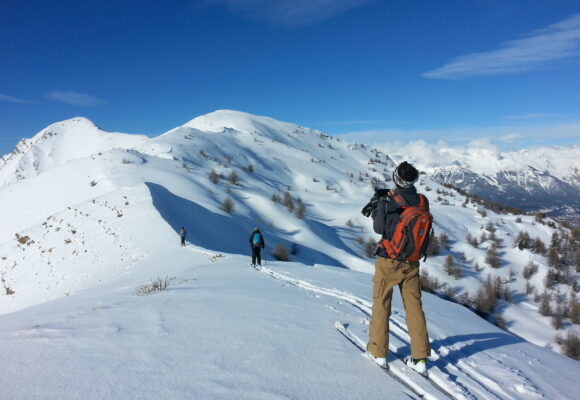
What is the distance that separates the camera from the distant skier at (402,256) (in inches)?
140

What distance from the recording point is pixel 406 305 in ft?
12.3

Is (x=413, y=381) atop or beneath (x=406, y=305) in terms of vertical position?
beneath

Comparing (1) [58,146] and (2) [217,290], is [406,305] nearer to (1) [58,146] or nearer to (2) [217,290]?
(2) [217,290]

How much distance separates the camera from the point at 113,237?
16.4 meters

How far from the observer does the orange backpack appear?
3.54m

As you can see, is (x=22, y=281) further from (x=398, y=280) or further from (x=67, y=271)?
(x=398, y=280)

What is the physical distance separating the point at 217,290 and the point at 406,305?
368 cm

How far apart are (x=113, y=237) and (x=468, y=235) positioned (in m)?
28.2

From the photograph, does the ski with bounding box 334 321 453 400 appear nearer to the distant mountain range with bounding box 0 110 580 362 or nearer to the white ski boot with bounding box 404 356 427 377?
the white ski boot with bounding box 404 356 427 377

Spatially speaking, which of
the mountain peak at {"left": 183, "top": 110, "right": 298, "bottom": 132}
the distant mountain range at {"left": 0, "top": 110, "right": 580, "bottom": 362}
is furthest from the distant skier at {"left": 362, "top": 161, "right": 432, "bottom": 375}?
the mountain peak at {"left": 183, "top": 110, "right": 298, "bottom": 132}

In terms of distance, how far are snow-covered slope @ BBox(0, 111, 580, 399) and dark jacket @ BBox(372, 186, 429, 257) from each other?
54.5 inches

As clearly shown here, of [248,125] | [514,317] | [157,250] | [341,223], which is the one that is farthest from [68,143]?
[514,317]

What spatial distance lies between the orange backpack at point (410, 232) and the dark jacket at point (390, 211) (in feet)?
0.12

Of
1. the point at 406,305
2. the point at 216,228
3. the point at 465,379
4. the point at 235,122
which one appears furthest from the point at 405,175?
the point at 235,122
